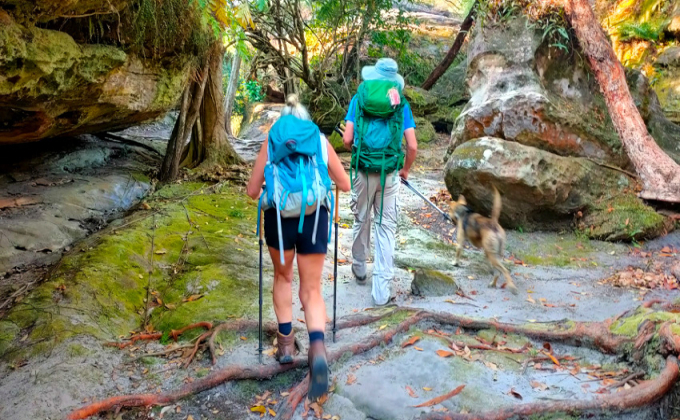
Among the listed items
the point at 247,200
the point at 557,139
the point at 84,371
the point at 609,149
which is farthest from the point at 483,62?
the point at 84,371

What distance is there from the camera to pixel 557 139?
895 centimetres

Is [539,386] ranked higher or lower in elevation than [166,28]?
lower

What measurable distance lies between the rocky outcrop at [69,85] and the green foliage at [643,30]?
38.8 feet

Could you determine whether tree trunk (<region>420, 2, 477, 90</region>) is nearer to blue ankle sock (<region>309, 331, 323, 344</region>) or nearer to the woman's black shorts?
the woman's black shorts

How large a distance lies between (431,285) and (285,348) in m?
2.35

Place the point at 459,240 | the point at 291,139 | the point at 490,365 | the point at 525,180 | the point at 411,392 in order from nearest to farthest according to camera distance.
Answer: the point at 291,139
the point at 411,392
the point at 490,365
the point at 459,240
the point at 525,180

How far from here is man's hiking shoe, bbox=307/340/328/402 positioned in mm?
3688

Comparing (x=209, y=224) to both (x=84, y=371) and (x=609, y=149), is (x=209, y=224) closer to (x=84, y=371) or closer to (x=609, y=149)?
(x=84, y=371)

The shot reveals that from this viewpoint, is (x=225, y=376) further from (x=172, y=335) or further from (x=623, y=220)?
(x=623, y=220)

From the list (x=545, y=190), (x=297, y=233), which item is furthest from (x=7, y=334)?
(x=545, y=190)

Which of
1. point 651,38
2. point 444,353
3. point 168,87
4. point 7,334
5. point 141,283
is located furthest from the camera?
point 651,38

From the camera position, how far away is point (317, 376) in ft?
12.1

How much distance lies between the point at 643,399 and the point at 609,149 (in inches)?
262

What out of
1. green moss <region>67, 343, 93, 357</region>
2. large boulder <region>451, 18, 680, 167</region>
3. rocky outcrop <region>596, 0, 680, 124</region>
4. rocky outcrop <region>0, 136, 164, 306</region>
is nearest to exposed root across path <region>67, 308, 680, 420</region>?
green moss <region>67, 343, 93, 357</region>
